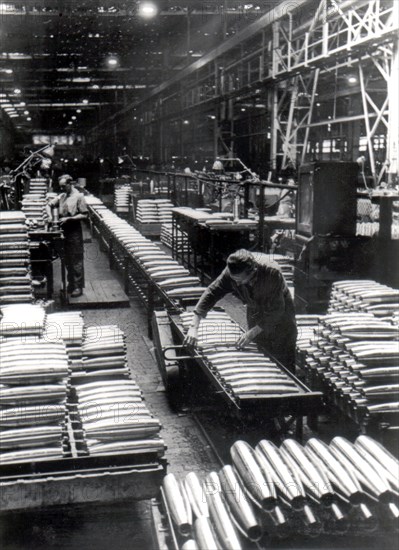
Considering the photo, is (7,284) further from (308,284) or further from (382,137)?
(382,137)

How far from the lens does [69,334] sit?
6.67 metres

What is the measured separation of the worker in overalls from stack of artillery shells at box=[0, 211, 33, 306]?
2.44 m

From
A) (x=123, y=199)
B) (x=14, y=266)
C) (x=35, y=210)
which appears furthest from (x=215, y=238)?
(x=123, y=199)

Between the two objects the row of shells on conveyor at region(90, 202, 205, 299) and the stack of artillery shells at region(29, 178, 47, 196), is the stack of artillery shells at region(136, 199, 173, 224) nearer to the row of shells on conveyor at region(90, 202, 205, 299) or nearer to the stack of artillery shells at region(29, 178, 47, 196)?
the stack of artillery shells at region(29, 178, 47, 196)

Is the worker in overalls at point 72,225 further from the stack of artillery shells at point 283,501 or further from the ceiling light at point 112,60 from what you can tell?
the ceiling light at point 112,60

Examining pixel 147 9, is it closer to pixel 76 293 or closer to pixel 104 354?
pixel 76 293

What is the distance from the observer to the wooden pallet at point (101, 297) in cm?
1202

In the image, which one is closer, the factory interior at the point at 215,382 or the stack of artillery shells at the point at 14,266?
the factory interior at the point at 215,382

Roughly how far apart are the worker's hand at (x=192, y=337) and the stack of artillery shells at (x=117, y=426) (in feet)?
4.08

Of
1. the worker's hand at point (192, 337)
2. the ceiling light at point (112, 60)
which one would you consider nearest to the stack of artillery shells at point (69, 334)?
the worker's hand at point (192, 337)

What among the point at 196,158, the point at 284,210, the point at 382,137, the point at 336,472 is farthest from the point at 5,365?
the point at 196,158

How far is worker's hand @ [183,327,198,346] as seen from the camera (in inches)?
257

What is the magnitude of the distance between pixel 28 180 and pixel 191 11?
37.3 ft

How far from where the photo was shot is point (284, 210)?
50.9 ft
